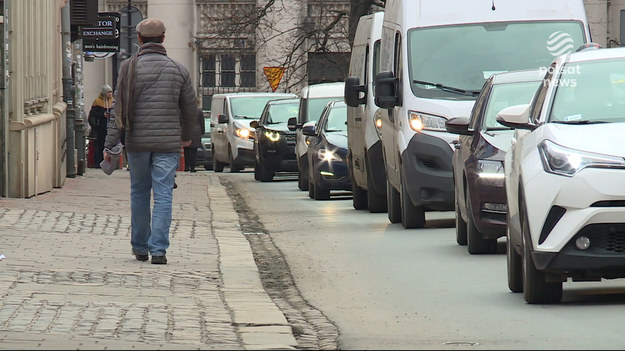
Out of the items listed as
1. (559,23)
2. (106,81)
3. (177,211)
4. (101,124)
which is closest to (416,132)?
(559,23)

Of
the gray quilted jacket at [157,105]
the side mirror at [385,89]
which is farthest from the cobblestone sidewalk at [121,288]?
the side mirror at [385,89]

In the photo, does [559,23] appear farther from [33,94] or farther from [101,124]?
[101,124]

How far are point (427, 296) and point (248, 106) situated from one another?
2686cm

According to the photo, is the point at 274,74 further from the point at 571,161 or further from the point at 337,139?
the point at 571,161

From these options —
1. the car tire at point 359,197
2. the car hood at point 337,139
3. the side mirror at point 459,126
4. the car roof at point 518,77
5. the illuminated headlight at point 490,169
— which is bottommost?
the car tire at point 359,197

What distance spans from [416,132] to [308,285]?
5.55 metres

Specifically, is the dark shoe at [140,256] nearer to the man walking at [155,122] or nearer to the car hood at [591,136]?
the man walking at [155,122]

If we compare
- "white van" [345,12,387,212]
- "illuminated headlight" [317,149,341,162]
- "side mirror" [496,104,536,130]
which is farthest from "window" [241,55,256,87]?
"side mirror" [496,104,536,130]

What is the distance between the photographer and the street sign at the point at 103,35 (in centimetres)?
3288

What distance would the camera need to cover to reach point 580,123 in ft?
33.4

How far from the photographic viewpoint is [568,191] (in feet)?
30.8

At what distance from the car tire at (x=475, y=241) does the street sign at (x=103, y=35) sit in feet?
64.1

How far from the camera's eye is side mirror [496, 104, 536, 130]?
10.3 metres

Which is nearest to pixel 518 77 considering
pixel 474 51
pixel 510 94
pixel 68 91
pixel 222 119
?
pixel 510 94
